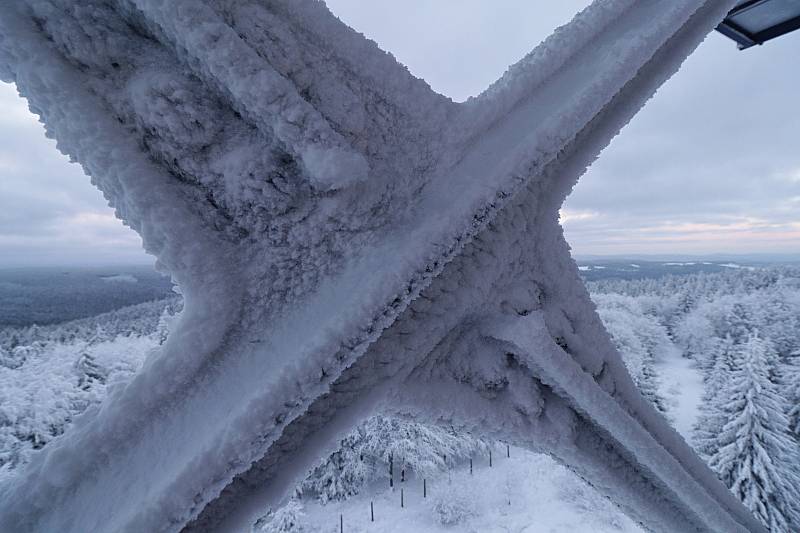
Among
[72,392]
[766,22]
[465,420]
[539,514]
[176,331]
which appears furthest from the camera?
[539,514]

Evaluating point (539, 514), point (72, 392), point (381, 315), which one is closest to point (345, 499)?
point (539, 514)

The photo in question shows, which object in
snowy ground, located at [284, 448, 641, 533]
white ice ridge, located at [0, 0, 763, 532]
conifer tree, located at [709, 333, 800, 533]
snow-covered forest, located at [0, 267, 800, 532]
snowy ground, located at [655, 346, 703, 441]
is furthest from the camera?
snowy ground, located at [655, 346, 703, 441]

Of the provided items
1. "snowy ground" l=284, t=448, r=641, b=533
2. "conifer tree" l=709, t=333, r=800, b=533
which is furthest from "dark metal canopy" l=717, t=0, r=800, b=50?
"snowy ground" l=284, t=448, r=641, b=533

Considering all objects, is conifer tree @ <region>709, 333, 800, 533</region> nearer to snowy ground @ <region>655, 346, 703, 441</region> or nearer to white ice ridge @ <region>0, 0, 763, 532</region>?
snowy ground @ <region>655, 346, 703, 441</region>

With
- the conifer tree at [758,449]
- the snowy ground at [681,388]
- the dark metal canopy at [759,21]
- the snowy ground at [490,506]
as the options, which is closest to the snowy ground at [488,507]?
the snowy ground at [490,506]

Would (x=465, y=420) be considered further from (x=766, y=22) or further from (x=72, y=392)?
(x=72, y=392)

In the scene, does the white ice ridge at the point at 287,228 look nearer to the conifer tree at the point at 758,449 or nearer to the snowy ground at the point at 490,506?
the conifer tree at the point at 758,449
